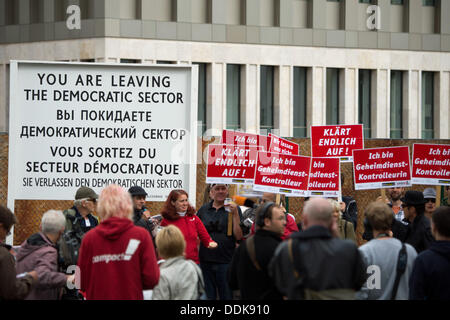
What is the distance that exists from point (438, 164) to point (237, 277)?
22.5 ft

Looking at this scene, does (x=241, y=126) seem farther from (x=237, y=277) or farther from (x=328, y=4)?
(x=237, y=277)

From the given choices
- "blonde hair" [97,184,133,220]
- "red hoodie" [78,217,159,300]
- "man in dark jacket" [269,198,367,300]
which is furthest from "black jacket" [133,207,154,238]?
"man in dark jacket" [269,198,367,300]

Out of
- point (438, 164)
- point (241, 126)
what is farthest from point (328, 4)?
point (438, 164)

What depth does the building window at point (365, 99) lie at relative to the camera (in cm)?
4206

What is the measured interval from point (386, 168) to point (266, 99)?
1118 inches

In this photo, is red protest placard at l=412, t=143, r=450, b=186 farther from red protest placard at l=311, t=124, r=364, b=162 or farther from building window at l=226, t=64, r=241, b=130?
building window at l=226, t=64, r=241, b=130

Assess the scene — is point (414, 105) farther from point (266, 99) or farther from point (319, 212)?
point (319, 212)

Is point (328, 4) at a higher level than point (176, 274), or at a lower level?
higher

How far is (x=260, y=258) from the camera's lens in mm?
6922

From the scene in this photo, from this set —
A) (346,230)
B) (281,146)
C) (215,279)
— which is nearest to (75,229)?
(215,279)

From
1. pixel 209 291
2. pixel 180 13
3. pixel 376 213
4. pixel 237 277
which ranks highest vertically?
pixel 180 13

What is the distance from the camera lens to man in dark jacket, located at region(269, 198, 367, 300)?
6.04 m

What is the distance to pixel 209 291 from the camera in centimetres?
1106

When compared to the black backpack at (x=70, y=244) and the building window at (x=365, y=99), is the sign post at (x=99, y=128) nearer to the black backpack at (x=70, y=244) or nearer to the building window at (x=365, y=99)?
the black backpack at (x=70, y=244)
